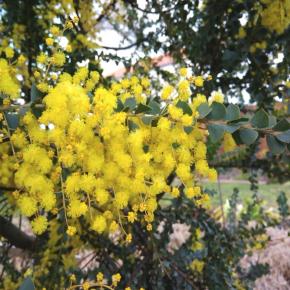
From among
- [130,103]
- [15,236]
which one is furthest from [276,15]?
[15,236]

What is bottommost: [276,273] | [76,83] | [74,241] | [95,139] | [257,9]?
[276,273]

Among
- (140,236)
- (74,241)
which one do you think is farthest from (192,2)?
(74,241)

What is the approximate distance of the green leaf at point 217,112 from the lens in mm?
889

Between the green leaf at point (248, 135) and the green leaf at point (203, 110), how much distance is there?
86mm

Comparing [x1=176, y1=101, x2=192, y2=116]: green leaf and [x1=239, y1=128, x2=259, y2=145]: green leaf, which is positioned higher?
[x1=176, y1=101, x2=192, y2=116]: green leaf

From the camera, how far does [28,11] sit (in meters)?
1.98

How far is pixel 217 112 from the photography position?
89cm

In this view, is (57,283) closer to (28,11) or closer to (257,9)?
(28,11)

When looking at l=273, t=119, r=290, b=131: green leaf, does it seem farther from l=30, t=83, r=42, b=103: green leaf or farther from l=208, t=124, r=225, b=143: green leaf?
l=30, t=83, r=42, b=103: green leaf

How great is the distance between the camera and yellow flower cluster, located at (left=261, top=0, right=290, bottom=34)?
1540 millimetres

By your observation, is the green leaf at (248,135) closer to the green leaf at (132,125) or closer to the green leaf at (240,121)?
the green leaf at (240,121)

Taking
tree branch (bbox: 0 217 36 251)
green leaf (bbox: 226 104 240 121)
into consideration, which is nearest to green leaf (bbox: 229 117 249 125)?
green leaf (bbox: 226 104 240 121)

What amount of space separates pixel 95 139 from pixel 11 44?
137cm

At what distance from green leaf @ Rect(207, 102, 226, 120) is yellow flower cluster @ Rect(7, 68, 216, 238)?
1.4 inches
